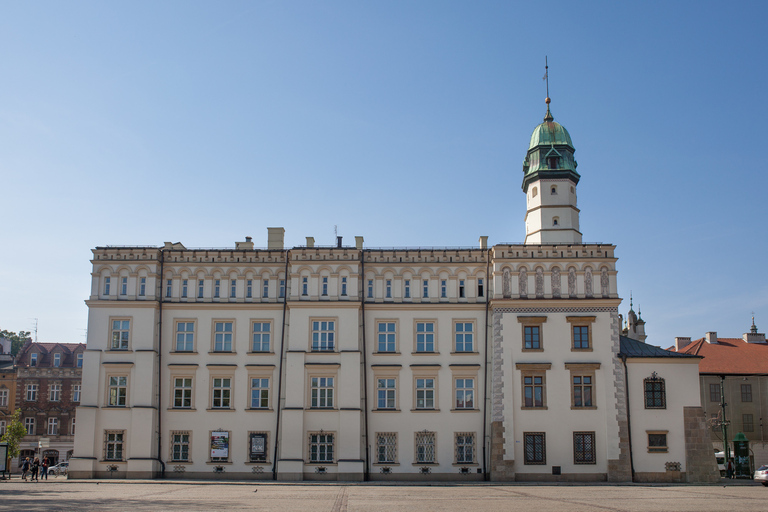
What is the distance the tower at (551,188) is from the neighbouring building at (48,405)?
44371 millimetres

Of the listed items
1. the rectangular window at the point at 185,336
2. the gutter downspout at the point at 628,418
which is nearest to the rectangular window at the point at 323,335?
the rectangular window at the point at 185,336

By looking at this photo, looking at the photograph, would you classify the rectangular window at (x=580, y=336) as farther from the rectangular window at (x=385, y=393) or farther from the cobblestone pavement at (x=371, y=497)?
the rectangular window at (x=385, y=393)

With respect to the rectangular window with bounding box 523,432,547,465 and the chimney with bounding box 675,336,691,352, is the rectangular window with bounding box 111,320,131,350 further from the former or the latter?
the chimney with bounding box 675,336,691,352

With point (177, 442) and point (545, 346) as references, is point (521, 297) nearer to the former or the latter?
point (545, 346)

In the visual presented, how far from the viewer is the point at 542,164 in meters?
55.5

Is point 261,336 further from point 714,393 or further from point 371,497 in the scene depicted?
point 714,393

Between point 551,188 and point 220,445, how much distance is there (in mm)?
28996

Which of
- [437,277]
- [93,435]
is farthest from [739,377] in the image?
[93,435]

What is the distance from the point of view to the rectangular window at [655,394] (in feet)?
154

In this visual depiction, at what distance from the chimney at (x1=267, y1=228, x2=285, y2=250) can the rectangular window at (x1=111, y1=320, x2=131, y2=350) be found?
10.6 meters

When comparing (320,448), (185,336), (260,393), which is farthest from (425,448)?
(185,336)

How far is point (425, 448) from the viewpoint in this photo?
47781 millimetres

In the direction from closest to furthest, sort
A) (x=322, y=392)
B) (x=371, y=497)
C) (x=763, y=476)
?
(x=371, y=497) < (x=763, y=476) < (x=322, y=392)

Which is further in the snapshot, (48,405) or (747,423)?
(48,405)
